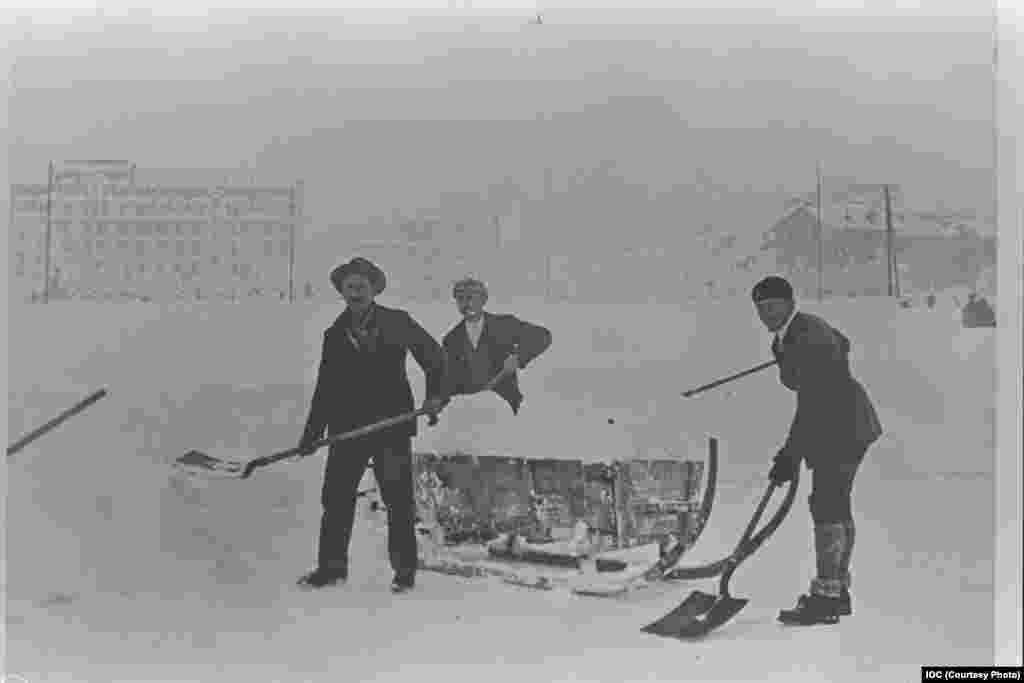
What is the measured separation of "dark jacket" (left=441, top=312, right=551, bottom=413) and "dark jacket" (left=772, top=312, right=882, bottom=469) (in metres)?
0.65

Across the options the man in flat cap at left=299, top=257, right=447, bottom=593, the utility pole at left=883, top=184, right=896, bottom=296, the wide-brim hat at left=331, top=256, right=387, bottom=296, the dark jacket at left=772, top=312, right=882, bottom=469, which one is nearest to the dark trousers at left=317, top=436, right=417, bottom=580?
the man in flat cap at left=299, top=257, right=447, bottom=593

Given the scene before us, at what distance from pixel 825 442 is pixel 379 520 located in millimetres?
1193

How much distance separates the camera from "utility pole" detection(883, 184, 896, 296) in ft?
8.14

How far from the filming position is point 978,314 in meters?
2.46

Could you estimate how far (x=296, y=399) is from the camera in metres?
2.47

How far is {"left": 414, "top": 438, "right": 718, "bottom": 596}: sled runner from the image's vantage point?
2459mm

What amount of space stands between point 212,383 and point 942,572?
200 centimetres

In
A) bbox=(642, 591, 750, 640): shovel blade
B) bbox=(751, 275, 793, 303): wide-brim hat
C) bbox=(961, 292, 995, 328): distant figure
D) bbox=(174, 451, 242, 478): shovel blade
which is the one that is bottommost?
bbox=(642, 591, 750, 640): shovel blade

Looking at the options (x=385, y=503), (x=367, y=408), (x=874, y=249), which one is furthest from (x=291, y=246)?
(x=874, y=249)

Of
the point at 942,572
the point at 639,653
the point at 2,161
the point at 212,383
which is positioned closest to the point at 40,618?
the point at 212,383

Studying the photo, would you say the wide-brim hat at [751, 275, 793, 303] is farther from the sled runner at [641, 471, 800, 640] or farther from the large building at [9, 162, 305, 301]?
the large building at [9, 162, 305, 301]

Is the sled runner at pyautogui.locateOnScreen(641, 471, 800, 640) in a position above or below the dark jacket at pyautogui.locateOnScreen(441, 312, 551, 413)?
below

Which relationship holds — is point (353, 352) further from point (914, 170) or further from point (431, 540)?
point (914, 170)

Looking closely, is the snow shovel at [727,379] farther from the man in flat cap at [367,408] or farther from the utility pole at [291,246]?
the utility pole at [291,246]
